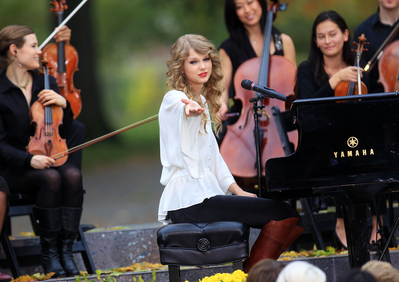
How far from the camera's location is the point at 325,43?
3.07 metres

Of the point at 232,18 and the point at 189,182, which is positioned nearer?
the point at 189,182

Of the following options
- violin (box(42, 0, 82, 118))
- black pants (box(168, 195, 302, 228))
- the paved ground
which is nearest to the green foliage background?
the paved ground

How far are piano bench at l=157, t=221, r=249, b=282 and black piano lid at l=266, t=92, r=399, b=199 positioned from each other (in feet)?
0.79

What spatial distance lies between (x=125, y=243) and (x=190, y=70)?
1347mm

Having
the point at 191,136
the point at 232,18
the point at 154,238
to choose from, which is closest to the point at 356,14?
the point at 232,18

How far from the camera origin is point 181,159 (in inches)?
81.3

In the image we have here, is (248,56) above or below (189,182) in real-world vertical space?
above

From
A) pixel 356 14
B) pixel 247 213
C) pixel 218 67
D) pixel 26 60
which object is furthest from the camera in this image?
pixel 356 14

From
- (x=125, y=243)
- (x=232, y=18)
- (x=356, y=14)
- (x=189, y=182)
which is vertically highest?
(x=356, y=14)

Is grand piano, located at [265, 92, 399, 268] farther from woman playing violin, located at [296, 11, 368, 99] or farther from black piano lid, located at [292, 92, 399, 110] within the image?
woman playing violin, located at [296, 11, 368, 99]

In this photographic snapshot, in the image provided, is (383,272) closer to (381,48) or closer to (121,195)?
(381,48)

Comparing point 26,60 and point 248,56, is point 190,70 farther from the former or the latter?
point 248,56

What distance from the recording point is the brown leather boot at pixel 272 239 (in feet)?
6.74

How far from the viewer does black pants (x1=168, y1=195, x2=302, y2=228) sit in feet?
6.78
